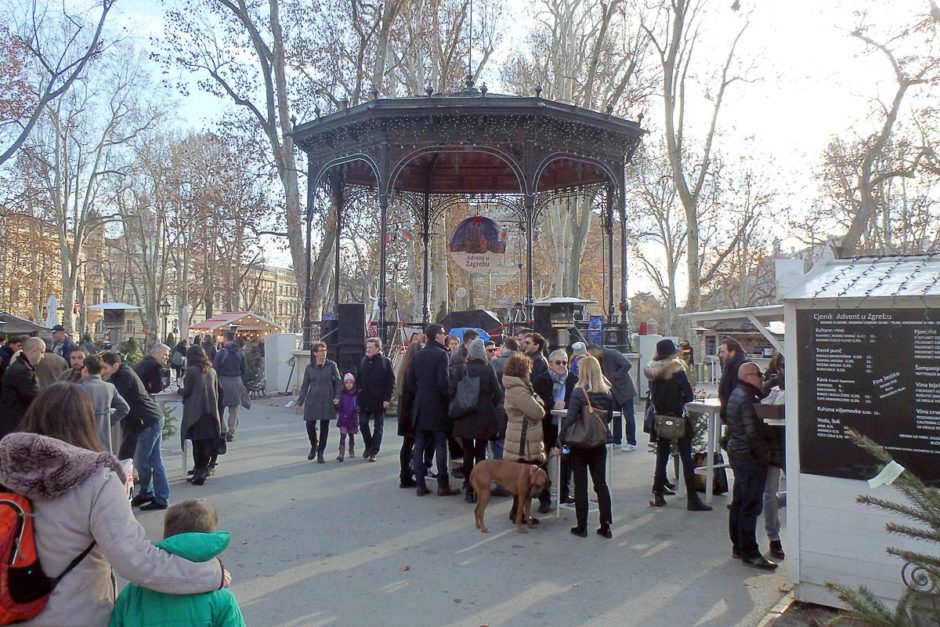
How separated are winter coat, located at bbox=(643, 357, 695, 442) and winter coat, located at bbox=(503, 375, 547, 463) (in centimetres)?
139

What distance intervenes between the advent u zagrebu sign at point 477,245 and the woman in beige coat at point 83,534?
50.1 feet

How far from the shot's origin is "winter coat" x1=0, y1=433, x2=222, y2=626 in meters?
2.16

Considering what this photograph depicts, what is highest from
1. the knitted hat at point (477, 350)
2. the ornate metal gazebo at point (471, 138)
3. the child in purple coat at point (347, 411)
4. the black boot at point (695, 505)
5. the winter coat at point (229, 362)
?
the ornate metal gazebo at point (471, 138)

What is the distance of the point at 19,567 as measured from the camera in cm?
209

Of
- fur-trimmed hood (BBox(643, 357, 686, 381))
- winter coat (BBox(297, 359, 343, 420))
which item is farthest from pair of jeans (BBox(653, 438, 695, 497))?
winter coat (BBox(297, 359, 343, 420))

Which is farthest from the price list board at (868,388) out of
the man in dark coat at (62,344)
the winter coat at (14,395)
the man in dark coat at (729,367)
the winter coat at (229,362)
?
the man in dark coat at (62,344)

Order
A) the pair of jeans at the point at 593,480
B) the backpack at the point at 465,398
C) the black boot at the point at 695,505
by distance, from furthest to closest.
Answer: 1. the backpack at the point at 465,398
2. the black boot at the point at 695,505
3. the pair of jeans at the point at 593,480

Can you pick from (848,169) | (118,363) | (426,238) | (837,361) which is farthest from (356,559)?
(848,169)

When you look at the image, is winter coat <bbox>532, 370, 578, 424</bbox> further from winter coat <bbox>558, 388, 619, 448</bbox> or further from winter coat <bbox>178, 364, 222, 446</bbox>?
winter coat <bbox>178, 364, 222, 446</bbox>

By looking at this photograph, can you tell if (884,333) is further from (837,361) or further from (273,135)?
(273,135)

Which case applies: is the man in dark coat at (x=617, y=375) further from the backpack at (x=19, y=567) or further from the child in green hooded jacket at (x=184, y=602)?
the backpack at (x=19, y=567)

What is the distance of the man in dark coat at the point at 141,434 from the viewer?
21.9 feet

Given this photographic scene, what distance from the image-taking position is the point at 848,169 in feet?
96.4

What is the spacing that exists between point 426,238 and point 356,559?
14.6 metres
